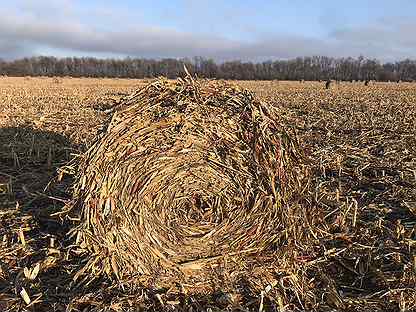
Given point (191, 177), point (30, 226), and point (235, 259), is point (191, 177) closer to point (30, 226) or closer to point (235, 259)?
point (235, 259)

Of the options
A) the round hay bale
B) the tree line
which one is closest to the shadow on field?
the round hay bale

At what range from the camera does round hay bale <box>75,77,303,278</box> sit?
14.5 ft

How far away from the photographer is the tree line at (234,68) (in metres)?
84.1

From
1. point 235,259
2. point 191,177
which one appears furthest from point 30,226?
point 235,259

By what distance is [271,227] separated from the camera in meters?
4.55

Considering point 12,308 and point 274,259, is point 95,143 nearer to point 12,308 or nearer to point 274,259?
point 12,308

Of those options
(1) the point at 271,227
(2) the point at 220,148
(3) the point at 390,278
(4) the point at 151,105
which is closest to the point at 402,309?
(3) the point at 390,278

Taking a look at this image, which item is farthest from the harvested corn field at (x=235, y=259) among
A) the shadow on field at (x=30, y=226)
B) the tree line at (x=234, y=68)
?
the tree line at (x=234, y=68)

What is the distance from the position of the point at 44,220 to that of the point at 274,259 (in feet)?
8.22

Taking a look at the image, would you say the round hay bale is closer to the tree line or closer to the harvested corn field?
the harvested corn field

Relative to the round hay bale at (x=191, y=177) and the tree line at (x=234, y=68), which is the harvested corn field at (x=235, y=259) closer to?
the round hay bale at (x=191, y=177)

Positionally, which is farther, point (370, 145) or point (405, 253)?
point (370, 145)

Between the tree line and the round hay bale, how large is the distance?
75.0 m

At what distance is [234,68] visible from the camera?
90.6 meters
